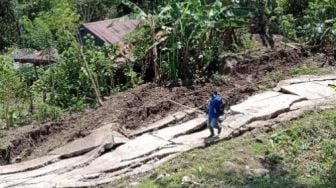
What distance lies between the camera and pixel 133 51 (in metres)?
12.1

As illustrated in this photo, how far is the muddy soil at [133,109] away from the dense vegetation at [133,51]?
463 mm

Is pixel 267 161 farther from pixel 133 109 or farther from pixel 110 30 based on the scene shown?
pixel 110 30

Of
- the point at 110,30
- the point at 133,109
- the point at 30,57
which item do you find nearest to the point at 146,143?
the point at 133,109

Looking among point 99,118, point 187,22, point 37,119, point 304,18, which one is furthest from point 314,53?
point 37,119

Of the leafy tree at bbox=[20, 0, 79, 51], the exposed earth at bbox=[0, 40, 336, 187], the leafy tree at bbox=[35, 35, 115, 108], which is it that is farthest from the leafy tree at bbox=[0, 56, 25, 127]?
the leafy tree at bbox=[20, 0, 79, 51]

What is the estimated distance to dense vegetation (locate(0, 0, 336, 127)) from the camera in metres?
11.3

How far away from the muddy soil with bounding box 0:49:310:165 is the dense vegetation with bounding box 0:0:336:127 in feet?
1.52

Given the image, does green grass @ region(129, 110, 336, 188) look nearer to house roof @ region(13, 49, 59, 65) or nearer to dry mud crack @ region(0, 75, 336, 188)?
dry mud crack @ region(0, 75, 336, 188)

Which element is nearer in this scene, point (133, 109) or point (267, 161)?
point (267, 161)

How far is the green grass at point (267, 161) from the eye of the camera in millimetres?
7527

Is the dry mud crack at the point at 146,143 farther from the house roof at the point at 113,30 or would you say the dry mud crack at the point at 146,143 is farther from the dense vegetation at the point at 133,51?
the house roof at the point at 113,30

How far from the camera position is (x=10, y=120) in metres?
11.3

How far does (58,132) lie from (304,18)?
21.3 ft

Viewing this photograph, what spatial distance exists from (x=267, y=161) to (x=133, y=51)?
4914mm
